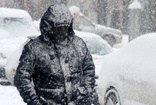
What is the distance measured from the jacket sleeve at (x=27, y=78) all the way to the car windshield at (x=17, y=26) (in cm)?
859

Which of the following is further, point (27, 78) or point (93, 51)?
point (93, 51)

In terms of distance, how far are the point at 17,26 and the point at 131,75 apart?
674 centimetres

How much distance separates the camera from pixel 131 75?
6.21 meters

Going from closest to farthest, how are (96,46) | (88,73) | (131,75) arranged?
(88,73), (131,75), (96,46)

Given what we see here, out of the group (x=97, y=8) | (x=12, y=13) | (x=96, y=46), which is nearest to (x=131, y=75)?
(x=96, y=46)

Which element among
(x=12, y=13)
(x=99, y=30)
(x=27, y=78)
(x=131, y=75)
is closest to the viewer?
(x=27, y=78)

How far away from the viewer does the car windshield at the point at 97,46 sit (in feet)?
34.6

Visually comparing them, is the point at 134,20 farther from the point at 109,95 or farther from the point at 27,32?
the point at 109,95

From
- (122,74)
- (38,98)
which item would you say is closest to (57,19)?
(38,98)

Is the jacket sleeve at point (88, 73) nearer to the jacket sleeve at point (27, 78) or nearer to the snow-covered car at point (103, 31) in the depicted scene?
the jacket sleeve at point (27, 78)

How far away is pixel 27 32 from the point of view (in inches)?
480

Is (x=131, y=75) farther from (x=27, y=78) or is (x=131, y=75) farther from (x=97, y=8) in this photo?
(x=97, y=8)

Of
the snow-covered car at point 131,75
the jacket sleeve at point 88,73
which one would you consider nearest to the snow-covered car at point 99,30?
the snow-covered car at point 131,75

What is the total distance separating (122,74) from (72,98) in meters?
2.96
